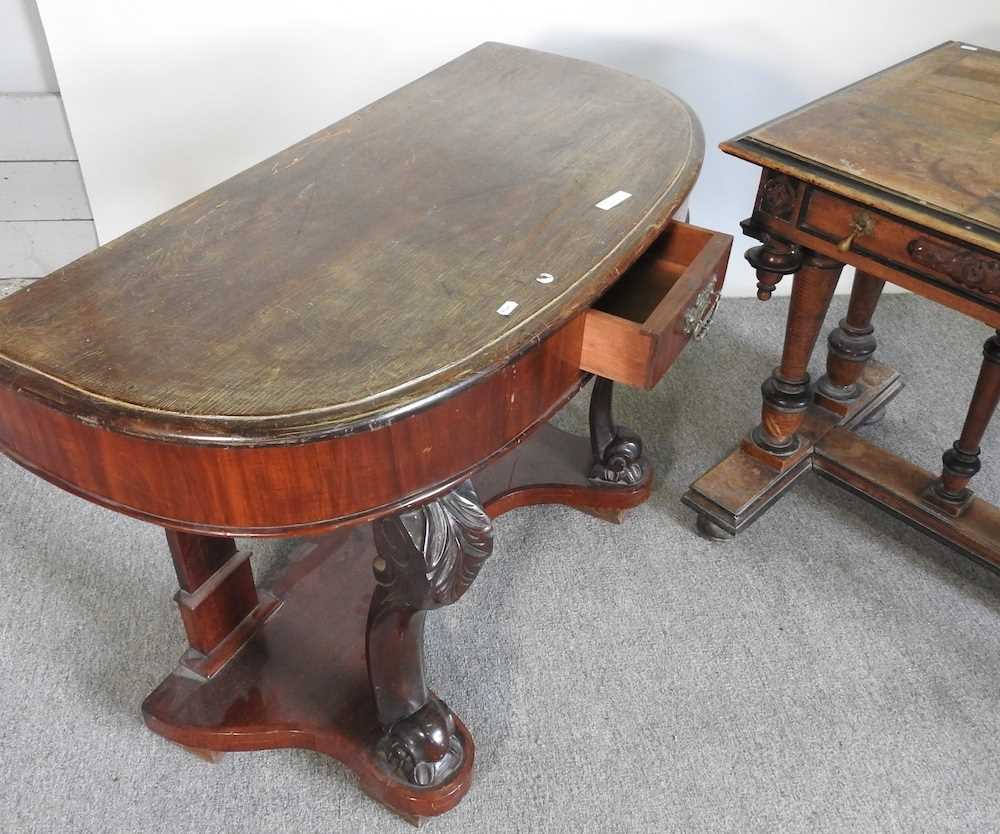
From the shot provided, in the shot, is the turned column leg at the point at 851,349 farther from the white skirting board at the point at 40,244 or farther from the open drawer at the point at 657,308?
the white skirting board at the point at 40,244

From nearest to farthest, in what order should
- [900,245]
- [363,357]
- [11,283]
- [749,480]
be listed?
1. [363,357]
2. [900,245]
3. [749,480]
4. [11,283]

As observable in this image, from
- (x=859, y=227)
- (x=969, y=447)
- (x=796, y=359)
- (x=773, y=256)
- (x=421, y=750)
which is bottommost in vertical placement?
(x=421, y=750)

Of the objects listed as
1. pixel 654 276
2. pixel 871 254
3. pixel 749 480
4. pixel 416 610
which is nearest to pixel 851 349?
pixel 749 480

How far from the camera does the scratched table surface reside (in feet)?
3.99

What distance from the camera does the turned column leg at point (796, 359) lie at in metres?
1.46

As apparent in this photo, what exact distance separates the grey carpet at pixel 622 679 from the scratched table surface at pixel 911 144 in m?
0.66

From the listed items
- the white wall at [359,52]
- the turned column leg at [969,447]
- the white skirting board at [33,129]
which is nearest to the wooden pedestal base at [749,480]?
the turned column leg at [969,447]

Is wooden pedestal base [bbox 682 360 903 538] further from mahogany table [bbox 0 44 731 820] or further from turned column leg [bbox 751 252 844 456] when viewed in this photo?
mahogany table [bbox 0 44 731 820]

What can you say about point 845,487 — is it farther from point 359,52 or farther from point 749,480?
point 359,52

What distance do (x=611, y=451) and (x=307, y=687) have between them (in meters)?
0.62

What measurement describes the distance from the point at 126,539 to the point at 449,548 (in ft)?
2.69

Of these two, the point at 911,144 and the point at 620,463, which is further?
the point at 620,463

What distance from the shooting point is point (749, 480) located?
1665 mm

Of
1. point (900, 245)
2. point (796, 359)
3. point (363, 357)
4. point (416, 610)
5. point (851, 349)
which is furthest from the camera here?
point (851, 349)
